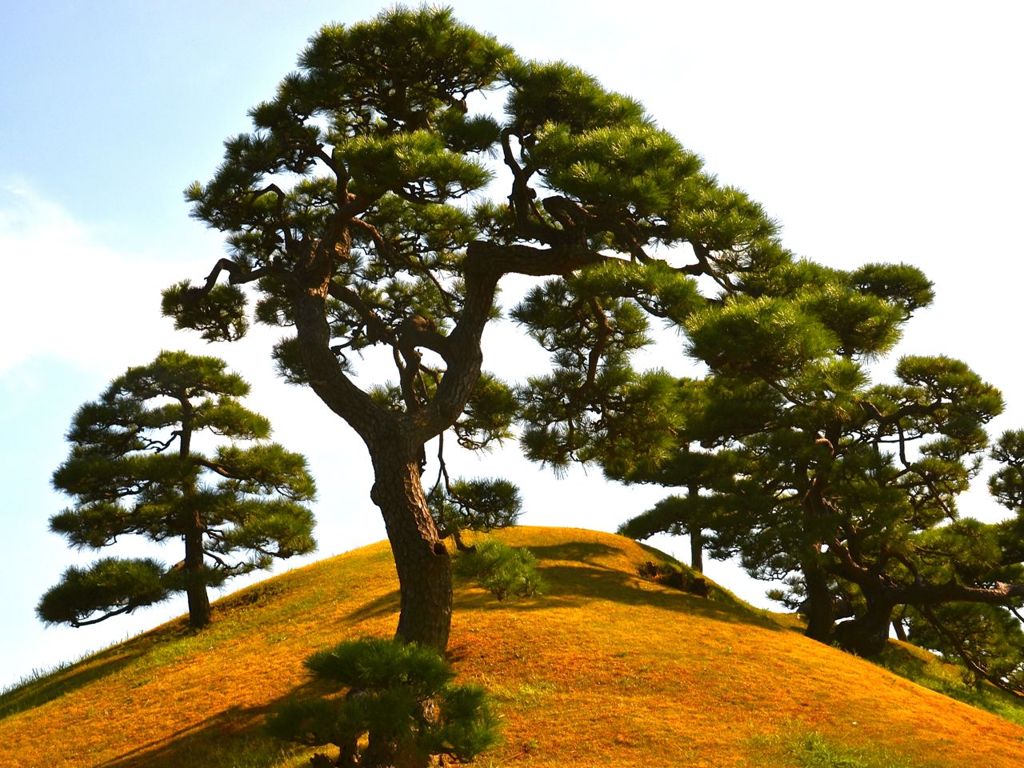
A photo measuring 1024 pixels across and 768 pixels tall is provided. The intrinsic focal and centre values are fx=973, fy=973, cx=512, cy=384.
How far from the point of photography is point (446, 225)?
32.4 feet

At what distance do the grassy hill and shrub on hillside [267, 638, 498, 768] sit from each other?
5.28 ft

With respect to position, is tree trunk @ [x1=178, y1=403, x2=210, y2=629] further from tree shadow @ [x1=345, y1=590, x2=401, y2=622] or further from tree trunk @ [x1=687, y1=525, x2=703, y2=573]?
Answer: tree trunk @ [x1=687, y1=525, x2=703, y2=573]

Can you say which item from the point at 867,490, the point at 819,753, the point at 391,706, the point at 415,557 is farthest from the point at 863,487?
the point at 391,706

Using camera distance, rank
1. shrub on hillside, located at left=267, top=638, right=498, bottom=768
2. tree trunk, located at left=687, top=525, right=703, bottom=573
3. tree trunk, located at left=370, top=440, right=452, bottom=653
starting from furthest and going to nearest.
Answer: tree trunk, located at left=687, top=525, right=703, bottom=573 < tree trunk, located at left=370, top=440, right=452, bottom=653 < shrub on hillside, located at left=267, top=638, right=498, bottom=768

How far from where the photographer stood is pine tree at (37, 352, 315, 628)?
13133 millimetres

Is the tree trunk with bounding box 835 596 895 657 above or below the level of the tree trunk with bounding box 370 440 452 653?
below

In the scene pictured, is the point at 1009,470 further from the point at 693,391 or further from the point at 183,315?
the point at 183,315

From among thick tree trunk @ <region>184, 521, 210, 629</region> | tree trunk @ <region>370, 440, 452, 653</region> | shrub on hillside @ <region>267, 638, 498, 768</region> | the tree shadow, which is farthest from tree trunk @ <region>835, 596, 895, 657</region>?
shrub on hillside @ <region>267, 638, 498, 768</region>

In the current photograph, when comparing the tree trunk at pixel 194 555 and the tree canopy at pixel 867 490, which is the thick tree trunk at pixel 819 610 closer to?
the tree canopy at pixel 867 490

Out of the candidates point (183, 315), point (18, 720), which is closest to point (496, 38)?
point (183, 315)

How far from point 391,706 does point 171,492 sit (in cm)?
854

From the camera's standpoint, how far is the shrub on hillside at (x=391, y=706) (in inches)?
251

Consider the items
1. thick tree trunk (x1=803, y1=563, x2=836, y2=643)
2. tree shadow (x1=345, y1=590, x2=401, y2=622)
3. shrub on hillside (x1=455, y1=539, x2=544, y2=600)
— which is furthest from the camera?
thick tree trunk (x1=803, y1=563, x2=836, y2=643)

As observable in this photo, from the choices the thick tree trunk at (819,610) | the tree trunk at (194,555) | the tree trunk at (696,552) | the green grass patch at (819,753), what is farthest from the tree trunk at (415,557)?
the tree trunk at (696,552)
